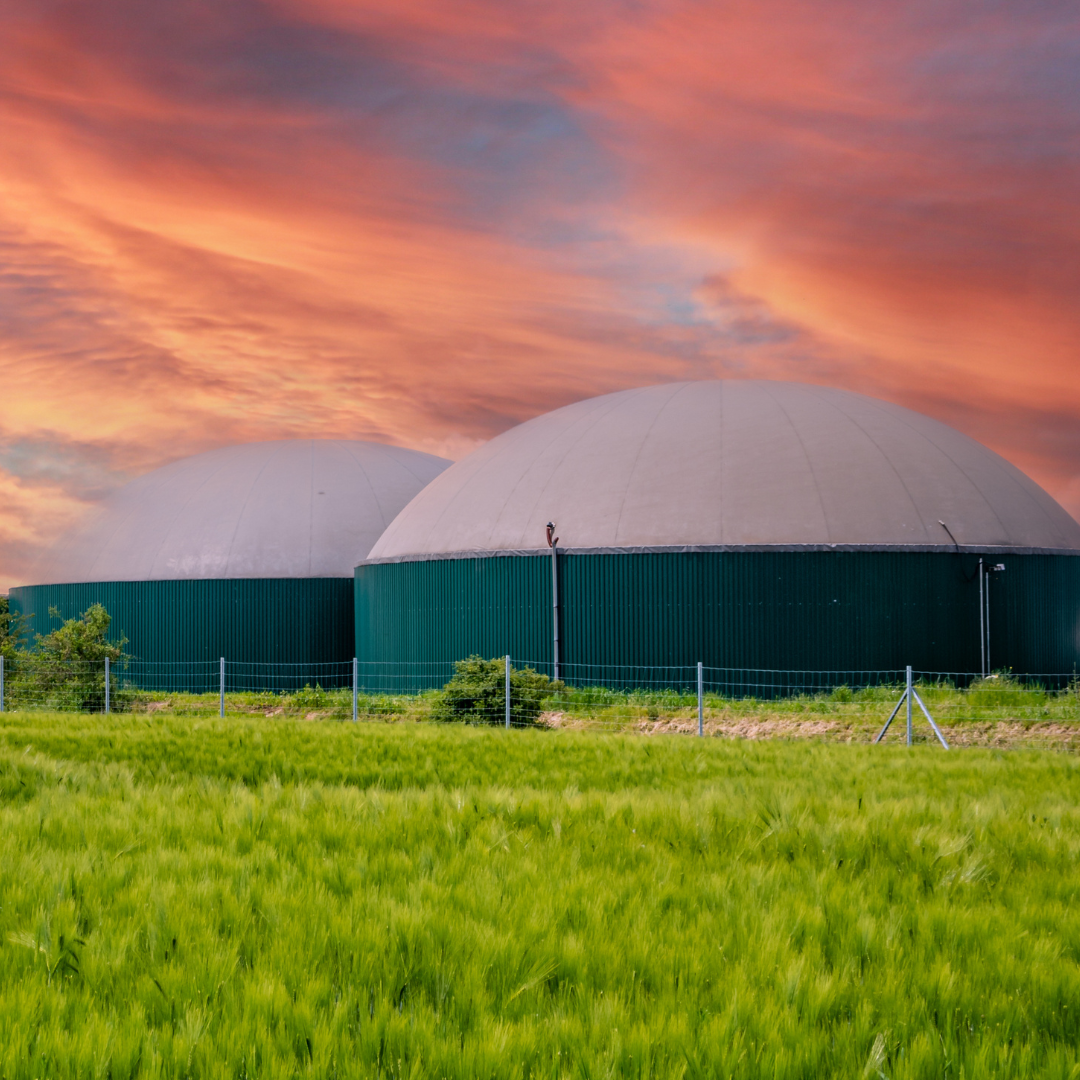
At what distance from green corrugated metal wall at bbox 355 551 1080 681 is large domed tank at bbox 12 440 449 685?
11555mm

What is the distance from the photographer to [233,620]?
118 feet

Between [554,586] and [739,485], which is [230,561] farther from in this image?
[739,485]

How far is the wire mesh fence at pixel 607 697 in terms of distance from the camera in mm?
19969

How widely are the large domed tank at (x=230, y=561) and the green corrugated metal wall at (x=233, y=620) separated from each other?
4 centimetres

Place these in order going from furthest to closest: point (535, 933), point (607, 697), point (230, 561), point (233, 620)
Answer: point (230, 561) → point (233, 620) → point (607, 697) → point (535, 933)

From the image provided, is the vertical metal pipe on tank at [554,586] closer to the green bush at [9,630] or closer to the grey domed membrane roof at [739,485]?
the grey domed membrane roof at [739,485]

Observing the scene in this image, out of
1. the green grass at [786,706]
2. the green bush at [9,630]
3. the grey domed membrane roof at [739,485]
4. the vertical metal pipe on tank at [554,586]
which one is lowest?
the green grass at [786,706]

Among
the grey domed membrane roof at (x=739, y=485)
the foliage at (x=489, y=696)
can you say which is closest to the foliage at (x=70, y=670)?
the grey domed membrane roof at (x=739, y=485)

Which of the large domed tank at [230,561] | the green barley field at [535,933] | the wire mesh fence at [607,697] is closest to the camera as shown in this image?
the green barley field at [535,933]

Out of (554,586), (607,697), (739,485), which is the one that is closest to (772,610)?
(739,485)

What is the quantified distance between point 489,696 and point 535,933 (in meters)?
16.2

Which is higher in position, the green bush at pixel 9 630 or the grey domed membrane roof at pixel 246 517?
the grey domed membrane roof at pixel 246 517

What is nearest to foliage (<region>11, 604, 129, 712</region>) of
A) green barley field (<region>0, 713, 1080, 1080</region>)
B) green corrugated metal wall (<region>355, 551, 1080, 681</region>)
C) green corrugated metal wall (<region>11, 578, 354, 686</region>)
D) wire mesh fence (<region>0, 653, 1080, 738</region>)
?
wire mesh fence (<region>0, 653, 1080, 738</region>)

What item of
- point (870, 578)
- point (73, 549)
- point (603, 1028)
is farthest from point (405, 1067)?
point (73, 549)
